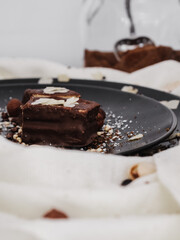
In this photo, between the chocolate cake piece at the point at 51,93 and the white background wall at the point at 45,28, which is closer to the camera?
the chocolate cake piece at the point at 51,93

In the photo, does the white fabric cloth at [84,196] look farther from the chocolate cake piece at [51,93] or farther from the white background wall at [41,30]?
the white background wall at [41,30]

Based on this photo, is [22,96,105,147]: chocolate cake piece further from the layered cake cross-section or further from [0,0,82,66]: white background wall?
[0,0,82,66]: white background wall

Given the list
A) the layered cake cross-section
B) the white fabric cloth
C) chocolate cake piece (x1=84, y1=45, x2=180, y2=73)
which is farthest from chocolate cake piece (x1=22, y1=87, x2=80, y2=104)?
chocolate cake piece (x1=84, y1=45, x2=180, y2=73)

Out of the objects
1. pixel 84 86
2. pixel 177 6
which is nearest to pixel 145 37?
pixel 177 6

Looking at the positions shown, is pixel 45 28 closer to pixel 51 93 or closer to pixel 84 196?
pixel 51 93

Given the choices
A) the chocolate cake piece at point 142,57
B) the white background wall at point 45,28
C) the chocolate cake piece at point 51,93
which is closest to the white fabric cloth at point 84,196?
the chocolate cake piece at point 51,93

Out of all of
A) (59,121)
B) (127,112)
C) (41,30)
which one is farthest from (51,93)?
(41,30)

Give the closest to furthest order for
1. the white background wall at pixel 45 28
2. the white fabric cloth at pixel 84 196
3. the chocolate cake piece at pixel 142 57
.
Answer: the white fabric cloth at pixel 84 196 < the chocolate cake piece at pixel 142 57 < the white background wall at pixel 45 28
